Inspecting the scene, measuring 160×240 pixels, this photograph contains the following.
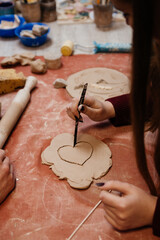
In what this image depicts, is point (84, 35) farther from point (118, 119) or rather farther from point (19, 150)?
point (19, 150)

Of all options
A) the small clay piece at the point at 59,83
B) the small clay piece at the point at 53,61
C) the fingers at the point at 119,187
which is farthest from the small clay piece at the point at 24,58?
the fingers at the point at 119,187

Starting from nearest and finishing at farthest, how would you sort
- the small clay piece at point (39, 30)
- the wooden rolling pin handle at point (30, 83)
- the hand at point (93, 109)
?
the hand at point (93, 109) < the wooden rolling pin handle at point (30, 83) < the small clay piece at point (39, 30)

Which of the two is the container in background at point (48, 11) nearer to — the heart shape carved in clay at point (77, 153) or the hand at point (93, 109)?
the hand at point (93, 109)

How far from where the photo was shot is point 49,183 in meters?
1.10

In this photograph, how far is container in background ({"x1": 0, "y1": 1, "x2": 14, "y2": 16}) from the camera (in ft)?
8.97

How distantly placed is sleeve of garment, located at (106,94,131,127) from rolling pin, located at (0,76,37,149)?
1.78ft

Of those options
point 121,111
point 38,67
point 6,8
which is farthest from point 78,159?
point 6,8

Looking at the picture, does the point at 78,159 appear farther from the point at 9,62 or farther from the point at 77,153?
the point at 9,62

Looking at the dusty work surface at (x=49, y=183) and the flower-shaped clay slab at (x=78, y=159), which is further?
the flower-shaped clay slab at (x=78, y=159)

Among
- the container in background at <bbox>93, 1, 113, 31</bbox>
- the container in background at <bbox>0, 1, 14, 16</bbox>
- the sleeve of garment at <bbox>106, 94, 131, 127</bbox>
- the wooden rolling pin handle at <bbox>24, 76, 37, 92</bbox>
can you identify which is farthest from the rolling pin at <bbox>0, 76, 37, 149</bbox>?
the container in background at <bbox>0, 1, 14, 16</bbox>

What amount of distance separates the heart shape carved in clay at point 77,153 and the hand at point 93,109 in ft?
0.52

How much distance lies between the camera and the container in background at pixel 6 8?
273cm

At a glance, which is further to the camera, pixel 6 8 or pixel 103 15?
pixel 6 8

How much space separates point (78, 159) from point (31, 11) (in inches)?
80.8
